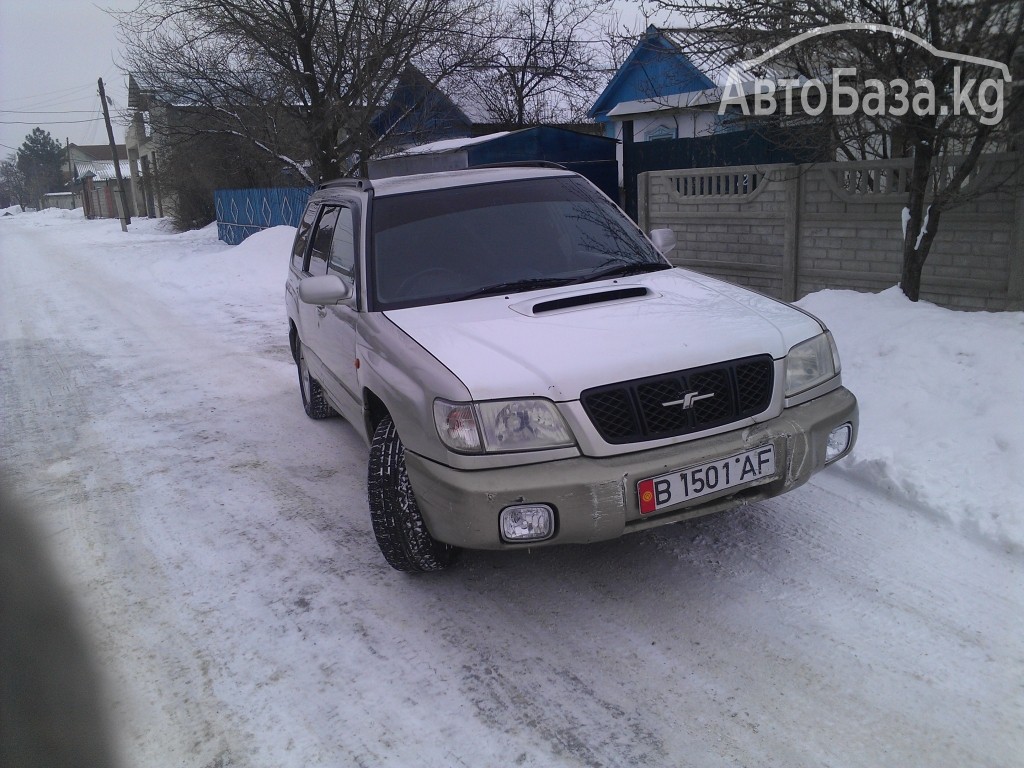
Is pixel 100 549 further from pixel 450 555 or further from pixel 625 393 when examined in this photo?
pixel 625 393

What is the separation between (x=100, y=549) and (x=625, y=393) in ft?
9.80

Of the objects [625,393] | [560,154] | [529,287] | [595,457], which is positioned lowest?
[595,457]

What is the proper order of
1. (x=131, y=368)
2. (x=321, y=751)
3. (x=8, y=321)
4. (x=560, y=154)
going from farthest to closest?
(x=560, y=154)
(x=8, y=321)
(x=131, y=368)
(x=321, y=751)

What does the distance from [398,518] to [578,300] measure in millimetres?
1290

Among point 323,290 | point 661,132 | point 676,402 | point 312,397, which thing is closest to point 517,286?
point 323,290

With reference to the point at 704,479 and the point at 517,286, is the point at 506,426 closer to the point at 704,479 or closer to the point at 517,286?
the point at 704,479

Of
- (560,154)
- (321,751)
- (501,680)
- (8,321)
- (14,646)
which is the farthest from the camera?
(560,154)

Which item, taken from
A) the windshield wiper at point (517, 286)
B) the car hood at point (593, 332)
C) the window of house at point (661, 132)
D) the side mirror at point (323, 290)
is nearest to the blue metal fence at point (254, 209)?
the window of house at point (661, 132)

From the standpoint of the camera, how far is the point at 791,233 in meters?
8.02

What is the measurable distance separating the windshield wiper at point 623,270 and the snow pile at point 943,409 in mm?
1543

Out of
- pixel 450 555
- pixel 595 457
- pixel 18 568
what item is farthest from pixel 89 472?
pixel 595 457

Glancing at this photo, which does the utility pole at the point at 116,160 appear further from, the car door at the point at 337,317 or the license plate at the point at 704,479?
the license plate at the point at 704,479

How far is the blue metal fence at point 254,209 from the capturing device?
812 inches

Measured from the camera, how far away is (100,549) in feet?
14.0
